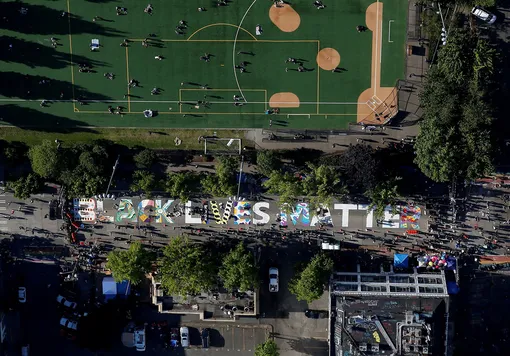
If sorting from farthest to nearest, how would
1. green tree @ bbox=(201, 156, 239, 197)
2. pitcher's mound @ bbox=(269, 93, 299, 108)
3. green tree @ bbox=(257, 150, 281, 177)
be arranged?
pitcher's mound @ bbox=(269, 93, 299, 108), green tree @ bbox=(201, 156, 239, 197), green tree @ bbox=(257, 150, 281, 177)

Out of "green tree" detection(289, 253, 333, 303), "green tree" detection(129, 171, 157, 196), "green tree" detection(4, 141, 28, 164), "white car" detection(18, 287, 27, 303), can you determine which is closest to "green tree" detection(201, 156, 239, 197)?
"green tree" detection(129, 171, 157, 196)

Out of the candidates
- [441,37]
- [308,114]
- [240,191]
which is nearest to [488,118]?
[441,37]

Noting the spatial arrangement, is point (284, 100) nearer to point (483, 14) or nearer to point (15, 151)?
point (483, 14)

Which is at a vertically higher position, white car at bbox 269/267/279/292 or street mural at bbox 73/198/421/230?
street mural at bbox 73/198/421/230

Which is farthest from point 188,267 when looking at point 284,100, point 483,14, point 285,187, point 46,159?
point 483,14

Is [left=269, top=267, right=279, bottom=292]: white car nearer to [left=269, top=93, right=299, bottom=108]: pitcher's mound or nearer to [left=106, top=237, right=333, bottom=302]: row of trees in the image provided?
[left=106, top=237, right=333, bottom=302]: row of trees

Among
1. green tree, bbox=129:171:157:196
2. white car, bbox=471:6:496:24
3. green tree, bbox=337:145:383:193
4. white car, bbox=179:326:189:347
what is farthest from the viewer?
white car, bbox=179:326:189:347

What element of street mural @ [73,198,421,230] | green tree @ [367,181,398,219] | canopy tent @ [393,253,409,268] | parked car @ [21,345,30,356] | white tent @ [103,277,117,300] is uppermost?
green tree @ [367,181,398,219]
